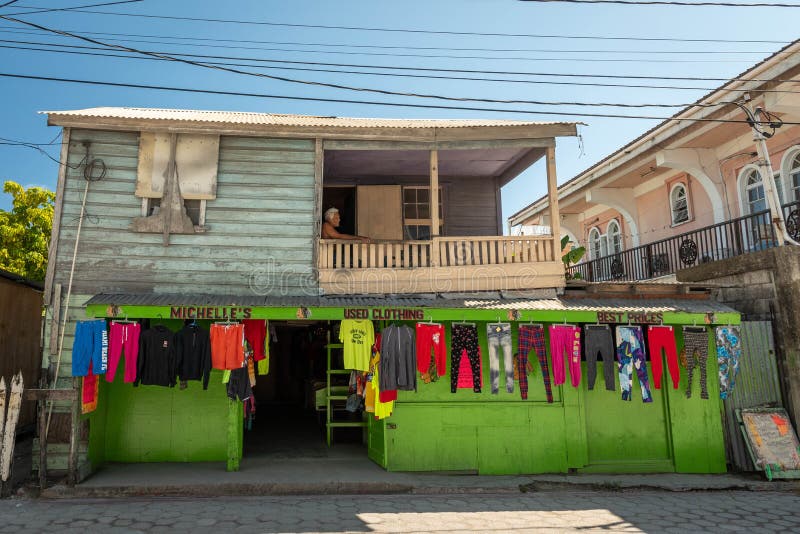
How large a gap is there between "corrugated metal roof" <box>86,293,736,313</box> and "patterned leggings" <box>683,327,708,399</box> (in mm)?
427

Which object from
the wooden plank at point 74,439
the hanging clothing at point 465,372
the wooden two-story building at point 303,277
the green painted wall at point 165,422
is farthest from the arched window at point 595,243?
the wooden plank at point 74,439

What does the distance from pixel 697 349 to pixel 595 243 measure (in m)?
11.5

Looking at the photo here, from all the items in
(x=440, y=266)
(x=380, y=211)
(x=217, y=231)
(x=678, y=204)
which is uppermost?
(x=678, y=204)

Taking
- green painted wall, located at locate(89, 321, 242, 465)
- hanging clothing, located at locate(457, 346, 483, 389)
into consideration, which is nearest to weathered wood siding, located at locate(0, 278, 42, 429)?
green painted wall, located at locate(89, 321, 242, 465)

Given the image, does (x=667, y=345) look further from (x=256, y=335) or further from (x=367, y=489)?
(x=256, y=335)

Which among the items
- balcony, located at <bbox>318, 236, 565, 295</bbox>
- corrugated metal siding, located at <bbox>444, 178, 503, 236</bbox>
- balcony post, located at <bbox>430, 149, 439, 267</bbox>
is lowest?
balcony, located at <bbox>318, 236, 565, 295</bbox>

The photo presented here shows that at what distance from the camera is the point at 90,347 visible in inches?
322

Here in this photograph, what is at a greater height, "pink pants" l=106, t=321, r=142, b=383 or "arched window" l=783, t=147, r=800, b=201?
"arched window" l=783, t=147, r=800, b=201

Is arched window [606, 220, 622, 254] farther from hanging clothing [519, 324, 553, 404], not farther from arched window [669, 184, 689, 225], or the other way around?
hanging clothing [519, 324, 553, 404]

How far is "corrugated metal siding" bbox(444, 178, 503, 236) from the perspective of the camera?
40.0 ft

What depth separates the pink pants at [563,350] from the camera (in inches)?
360

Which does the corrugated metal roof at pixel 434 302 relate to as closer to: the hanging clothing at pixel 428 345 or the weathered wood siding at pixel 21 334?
the hanging clothing at pixel 428 345

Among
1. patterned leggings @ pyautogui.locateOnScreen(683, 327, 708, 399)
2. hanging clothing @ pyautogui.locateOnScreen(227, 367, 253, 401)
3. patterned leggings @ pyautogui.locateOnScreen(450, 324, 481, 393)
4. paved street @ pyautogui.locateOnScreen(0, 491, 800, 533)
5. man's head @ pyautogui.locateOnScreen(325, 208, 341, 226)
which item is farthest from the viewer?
man's head @ pyautogui.locateOnScreen(325, 208, 341, 226)

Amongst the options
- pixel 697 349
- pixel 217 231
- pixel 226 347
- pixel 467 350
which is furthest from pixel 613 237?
pixel 226 347
